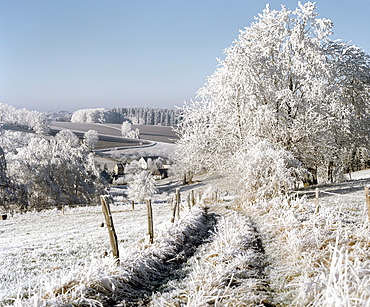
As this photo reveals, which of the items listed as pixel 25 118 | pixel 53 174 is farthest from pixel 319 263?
pixel 25 118

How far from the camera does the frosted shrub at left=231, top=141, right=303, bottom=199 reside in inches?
630

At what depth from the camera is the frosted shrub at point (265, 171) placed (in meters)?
16.0

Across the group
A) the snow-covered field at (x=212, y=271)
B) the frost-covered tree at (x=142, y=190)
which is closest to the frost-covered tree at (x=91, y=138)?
the frost-covered tree at (x=142, y=190)

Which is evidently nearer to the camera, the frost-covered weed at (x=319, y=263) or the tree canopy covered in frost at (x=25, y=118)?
the frost-covered weed at (x=319, y=263)

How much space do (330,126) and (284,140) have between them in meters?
3.86

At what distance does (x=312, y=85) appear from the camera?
2014 centimetres

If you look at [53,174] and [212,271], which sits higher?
[212,271]

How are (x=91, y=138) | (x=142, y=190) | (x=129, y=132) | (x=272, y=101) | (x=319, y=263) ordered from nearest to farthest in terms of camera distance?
(x=319, y=263) < (x=272, y=101) < (x=142, y=190) < (x=91, y=138) < (x=129, y=132)

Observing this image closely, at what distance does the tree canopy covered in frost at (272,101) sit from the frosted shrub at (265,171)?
3.78 ft

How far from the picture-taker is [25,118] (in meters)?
127

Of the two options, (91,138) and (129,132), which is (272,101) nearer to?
(91,138)

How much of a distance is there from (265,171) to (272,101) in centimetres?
510

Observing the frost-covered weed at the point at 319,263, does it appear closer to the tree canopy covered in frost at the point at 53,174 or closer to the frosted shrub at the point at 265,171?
the frosted shrub at the point at 265,171

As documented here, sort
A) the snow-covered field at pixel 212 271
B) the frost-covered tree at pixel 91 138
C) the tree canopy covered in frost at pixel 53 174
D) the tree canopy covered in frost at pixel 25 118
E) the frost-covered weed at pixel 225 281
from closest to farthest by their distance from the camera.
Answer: the snow-covered field at pixel 212 271, the frost-covered weed at pixel 225 281, the tree canopy covered in frost at pixel 53 174, the frost-covered tree at pixel 91 138, the tree canopy covered in frost at pixel 25 118
